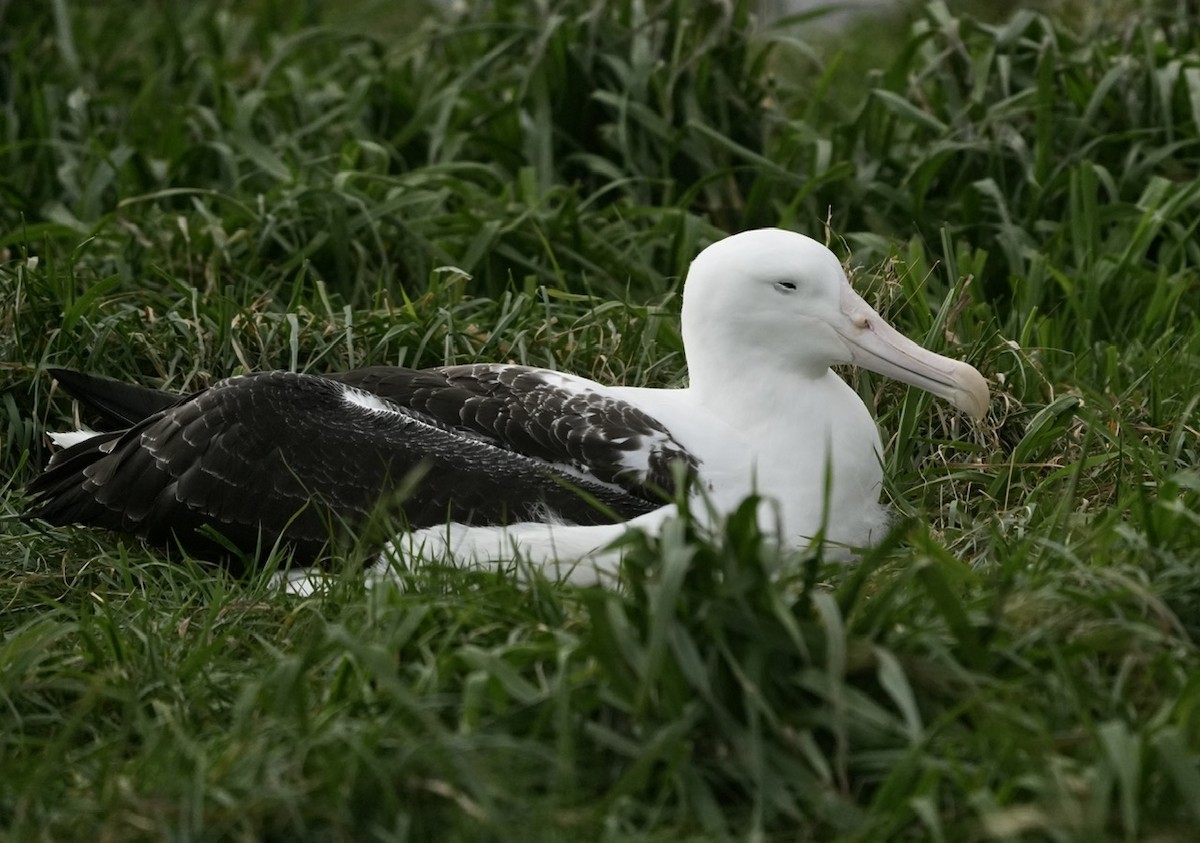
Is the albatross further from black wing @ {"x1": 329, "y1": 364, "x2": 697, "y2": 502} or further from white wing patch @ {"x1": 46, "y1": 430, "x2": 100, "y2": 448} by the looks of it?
white wing patch @ {"x1": 46, "y1": 430, "x2": 100, "y2": 448}

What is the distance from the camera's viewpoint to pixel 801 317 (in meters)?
5.04

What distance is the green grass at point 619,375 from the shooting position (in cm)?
347

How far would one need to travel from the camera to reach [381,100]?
789 centimetres

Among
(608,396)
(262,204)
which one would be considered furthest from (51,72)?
(608,396)

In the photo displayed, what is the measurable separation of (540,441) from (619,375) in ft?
3.34

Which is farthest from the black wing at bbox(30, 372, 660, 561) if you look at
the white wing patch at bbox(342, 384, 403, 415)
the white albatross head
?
the white albatross head

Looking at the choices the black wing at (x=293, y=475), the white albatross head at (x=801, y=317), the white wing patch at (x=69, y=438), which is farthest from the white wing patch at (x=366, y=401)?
the white albatross head at (x=801, y=317)

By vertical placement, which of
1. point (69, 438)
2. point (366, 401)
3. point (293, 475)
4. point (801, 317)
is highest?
Answer: point (801, 317)

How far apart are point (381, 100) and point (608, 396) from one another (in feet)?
10.7

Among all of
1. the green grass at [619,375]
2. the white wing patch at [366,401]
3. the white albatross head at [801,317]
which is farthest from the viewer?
the white wing patch at [366,401]

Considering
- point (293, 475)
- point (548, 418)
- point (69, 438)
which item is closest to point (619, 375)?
point (548, 418)

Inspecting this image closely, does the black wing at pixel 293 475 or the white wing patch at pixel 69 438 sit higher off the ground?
the black wing at pixel 293 475

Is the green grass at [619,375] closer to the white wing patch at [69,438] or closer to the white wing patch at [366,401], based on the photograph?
the white wing patch at [69,438]

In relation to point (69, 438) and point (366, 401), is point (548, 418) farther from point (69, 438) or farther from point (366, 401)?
point (69, 438)
